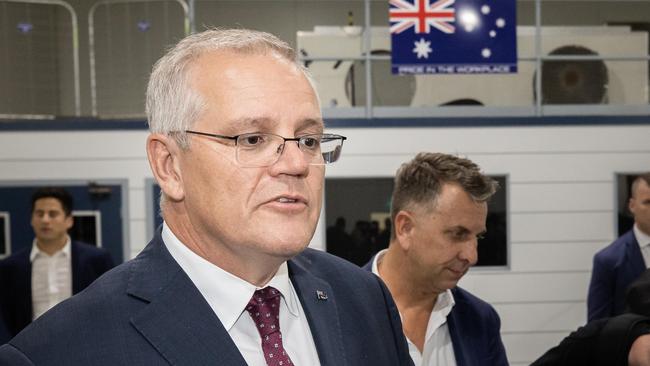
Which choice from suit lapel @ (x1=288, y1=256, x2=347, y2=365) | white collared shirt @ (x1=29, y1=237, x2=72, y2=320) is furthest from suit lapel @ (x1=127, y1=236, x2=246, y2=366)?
white collared shirt @ (x1=29, y1=237, x2=72, y2=320)

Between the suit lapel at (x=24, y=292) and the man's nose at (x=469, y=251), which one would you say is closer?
the man's nose at (x=469, y=251)

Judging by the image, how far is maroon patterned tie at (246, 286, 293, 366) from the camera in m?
1.49

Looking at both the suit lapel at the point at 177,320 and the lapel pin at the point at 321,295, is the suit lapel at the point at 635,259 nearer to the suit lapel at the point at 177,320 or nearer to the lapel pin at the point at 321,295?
the lapel pin at the point at 321,295

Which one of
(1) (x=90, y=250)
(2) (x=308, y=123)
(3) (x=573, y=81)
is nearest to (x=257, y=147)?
(2) (x=308, y=123)

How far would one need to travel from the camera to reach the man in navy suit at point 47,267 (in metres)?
5.35

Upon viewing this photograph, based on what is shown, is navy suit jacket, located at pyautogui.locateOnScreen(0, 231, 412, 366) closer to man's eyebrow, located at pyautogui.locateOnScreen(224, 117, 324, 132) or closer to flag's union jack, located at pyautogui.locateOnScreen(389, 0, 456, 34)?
man's eyebrow, located at pyautogui.locateOnScreen(224, 117, 324, 132)

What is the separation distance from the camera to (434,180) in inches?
111

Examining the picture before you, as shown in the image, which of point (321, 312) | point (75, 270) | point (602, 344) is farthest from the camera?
point (75, 270)

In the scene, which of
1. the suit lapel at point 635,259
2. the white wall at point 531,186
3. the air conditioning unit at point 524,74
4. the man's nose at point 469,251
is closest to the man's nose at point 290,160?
the man's nose at point 469,251

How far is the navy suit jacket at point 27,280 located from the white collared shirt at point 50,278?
0.06 metres

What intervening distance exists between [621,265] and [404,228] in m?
2.88

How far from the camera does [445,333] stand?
8.93 feet

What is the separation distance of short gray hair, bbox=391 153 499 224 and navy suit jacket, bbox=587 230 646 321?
8.88 ft

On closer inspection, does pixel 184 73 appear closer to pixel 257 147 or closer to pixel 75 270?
pixel 257 147
